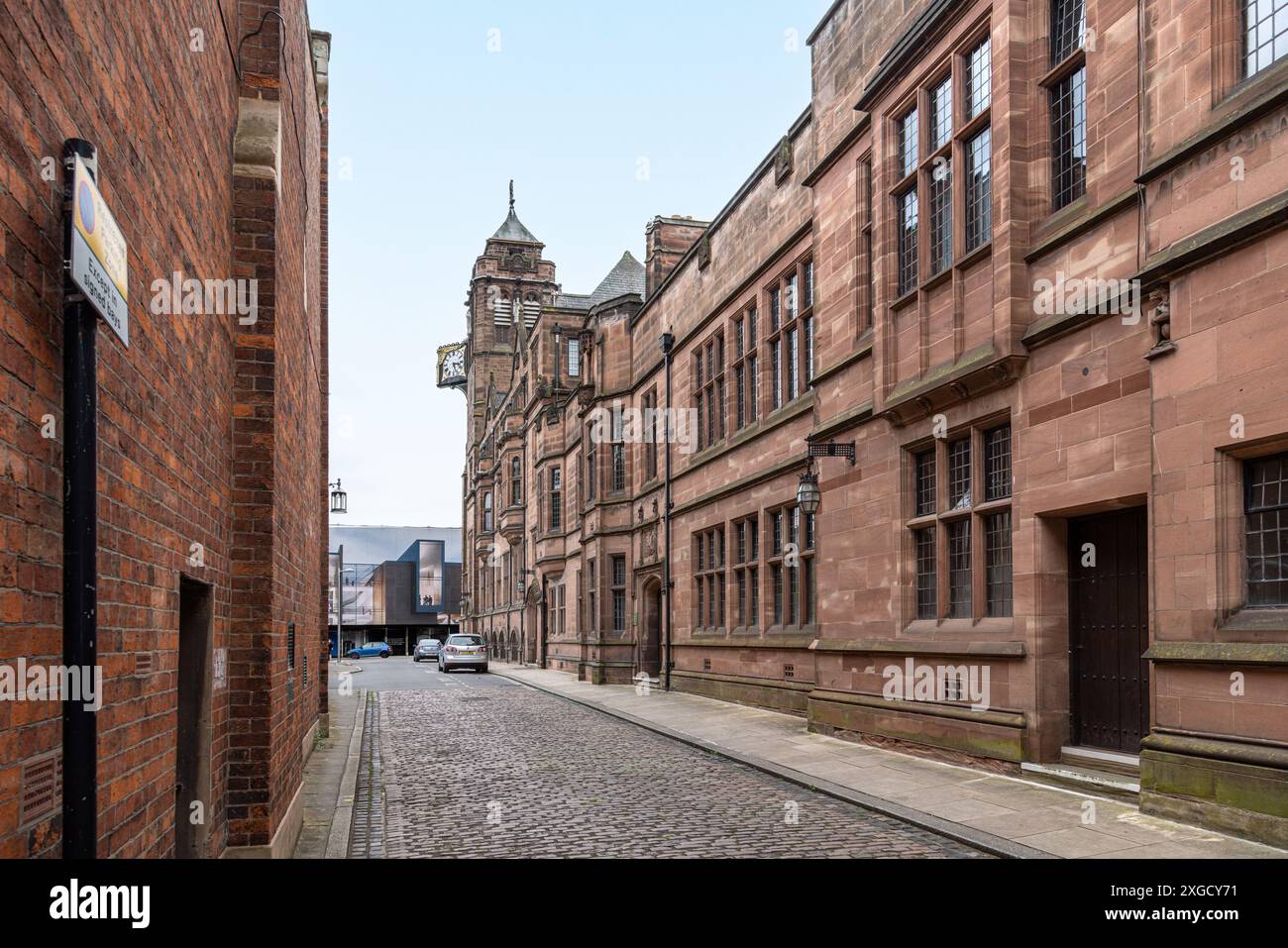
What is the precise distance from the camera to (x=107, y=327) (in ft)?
11.5

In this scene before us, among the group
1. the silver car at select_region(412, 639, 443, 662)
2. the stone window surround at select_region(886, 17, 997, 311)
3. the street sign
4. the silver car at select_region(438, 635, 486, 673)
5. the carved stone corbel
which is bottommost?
the silver car at select_region(412, 639, 443, 662)

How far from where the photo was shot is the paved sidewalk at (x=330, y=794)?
27.3ft

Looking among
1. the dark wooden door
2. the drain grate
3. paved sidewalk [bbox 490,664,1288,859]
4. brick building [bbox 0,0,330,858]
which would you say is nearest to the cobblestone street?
the drain grate

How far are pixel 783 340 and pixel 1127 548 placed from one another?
10.6 meters

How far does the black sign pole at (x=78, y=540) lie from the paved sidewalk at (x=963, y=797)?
6640 millimetres

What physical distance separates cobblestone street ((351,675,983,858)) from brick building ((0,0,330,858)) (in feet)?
5.10

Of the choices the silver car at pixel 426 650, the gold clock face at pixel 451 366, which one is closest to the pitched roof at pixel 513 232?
the gold clock face at pixel 451 366

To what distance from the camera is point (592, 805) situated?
10.4 metres

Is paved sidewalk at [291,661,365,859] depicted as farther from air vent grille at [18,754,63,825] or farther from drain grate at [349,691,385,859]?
air vent grille at [18,754,63,825]

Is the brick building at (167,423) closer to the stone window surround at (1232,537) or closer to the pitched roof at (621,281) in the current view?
the stone window surround at (1232,537)

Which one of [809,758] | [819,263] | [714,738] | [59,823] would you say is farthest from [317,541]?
[59,823]

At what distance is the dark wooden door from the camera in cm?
1030

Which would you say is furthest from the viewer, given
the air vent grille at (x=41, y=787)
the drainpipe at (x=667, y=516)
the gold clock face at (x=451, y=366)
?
the gold clock face at (x=451, y=366)

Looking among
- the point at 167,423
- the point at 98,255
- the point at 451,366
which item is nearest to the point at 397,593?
the point at 451,366
